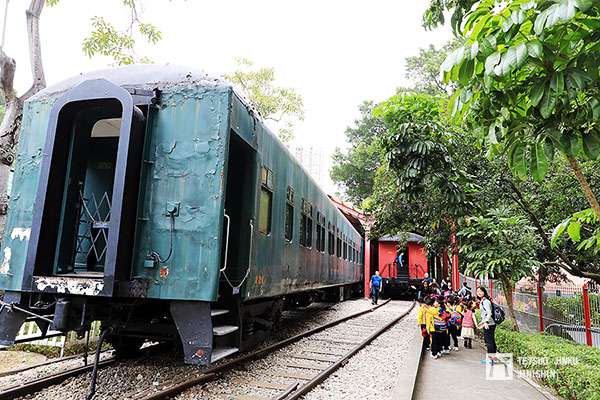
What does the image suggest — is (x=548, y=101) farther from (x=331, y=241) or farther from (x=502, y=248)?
→ (x=331, y=241)

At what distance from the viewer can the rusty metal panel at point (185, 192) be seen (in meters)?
3.66

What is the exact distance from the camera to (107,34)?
8.08 m

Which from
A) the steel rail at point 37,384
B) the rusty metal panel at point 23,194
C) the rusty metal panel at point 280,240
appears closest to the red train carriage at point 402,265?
the rusty metal panel at point 280,240

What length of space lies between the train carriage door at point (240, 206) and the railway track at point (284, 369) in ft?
3.73

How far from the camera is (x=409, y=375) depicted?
16.7ft

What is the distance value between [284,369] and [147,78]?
388cm

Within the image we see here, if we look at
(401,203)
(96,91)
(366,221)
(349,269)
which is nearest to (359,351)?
(96,91)

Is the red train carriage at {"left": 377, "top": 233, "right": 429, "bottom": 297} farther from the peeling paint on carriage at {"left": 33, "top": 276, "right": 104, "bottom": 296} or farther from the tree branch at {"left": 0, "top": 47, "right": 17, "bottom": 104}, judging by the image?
the peeling paint on carriage at {"left": 33, "top": 276, "right": 104, "bottom": 296}

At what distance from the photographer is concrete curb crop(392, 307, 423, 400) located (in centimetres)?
431

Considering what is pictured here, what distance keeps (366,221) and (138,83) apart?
15544 millimetres

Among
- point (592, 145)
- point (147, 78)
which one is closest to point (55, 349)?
point (147, 78)

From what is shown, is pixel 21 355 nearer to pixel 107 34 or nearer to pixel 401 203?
pixel 107 34

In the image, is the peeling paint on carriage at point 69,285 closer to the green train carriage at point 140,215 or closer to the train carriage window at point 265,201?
the green train carriage at point 140,215

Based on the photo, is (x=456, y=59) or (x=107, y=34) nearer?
(x=456, y=59)
